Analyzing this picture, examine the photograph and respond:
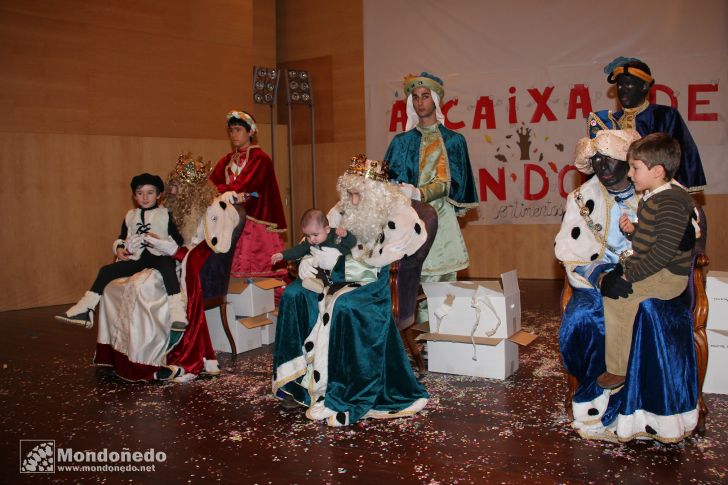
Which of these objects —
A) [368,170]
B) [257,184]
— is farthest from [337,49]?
[368,170]

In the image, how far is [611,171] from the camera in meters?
3.21

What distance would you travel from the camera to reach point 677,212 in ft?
9.24

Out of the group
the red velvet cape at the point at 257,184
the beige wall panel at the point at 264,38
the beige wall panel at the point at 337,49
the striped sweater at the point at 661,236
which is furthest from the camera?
the beige wall panel at the point at 264,38

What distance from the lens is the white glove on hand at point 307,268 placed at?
379cm

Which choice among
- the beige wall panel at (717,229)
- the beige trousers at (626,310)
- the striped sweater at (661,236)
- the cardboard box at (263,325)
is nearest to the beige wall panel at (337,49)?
the beige wall panel at (717,229)

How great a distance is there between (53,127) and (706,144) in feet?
22.0

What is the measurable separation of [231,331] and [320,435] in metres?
1.92

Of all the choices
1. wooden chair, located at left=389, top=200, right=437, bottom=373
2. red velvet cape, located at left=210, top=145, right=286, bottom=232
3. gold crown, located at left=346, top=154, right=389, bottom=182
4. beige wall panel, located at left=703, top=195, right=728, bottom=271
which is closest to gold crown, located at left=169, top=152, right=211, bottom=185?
red velvet cape, located at left=210, top=145, right=286, bottom=232

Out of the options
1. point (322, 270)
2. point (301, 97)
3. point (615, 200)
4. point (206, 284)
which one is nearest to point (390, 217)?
point (322, 270)

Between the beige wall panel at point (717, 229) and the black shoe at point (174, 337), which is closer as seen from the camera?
the black shoe at point (174, 337)

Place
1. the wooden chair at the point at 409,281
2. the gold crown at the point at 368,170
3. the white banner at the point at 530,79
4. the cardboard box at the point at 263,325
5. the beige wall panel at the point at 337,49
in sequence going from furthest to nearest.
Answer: the beige wall panel at the point at 337,49
the white banner at the point at 530,79
the cardboard box at the point at 263,325
the wooden chair at the point at 409,281
the gold crown at the point at 368,170

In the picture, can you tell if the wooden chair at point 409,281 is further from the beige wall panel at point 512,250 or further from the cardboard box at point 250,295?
the beige wall panel at point 512,250

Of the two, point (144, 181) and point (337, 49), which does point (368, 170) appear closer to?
point (144, 181)

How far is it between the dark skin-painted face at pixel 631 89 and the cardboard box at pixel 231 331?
9.71 ft
